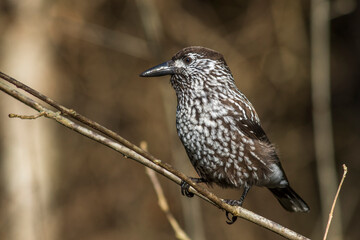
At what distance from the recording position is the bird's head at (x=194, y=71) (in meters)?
4.40

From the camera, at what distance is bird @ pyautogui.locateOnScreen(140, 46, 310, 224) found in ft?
13.7

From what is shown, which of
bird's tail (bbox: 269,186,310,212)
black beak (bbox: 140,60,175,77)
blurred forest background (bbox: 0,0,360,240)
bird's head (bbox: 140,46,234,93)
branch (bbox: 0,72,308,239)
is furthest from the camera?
blurred forest background (bbox: 0,0,360,240)

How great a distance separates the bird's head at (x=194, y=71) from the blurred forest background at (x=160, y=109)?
4090mm

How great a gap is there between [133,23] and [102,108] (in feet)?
5.89

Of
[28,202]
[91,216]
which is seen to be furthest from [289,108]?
[28,202]

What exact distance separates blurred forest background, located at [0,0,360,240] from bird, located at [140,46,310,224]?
13.6ft

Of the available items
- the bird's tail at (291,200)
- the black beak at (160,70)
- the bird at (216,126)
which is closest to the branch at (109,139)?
the bird at (216,126)

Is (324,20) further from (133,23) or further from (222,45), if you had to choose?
(133,23)

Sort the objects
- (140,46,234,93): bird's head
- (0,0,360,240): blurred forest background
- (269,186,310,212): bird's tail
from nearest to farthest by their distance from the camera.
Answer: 1. (140,46,234,93): bird's head
2. (269,186,310,212): bird's tail
3. (0,0,360,240): blurred forest background

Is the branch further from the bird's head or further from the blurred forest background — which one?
the blurred forest background

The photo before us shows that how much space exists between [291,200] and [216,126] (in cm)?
146

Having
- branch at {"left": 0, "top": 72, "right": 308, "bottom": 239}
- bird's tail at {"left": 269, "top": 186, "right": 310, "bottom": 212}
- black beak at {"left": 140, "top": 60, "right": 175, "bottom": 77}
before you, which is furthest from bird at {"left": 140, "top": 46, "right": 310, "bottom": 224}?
branch at {"left": 0, "top": 72, "right": 308, "bottom": 239}

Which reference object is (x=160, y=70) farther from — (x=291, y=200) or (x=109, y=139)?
(x=291, y=200)

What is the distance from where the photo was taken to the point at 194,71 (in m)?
4.45
